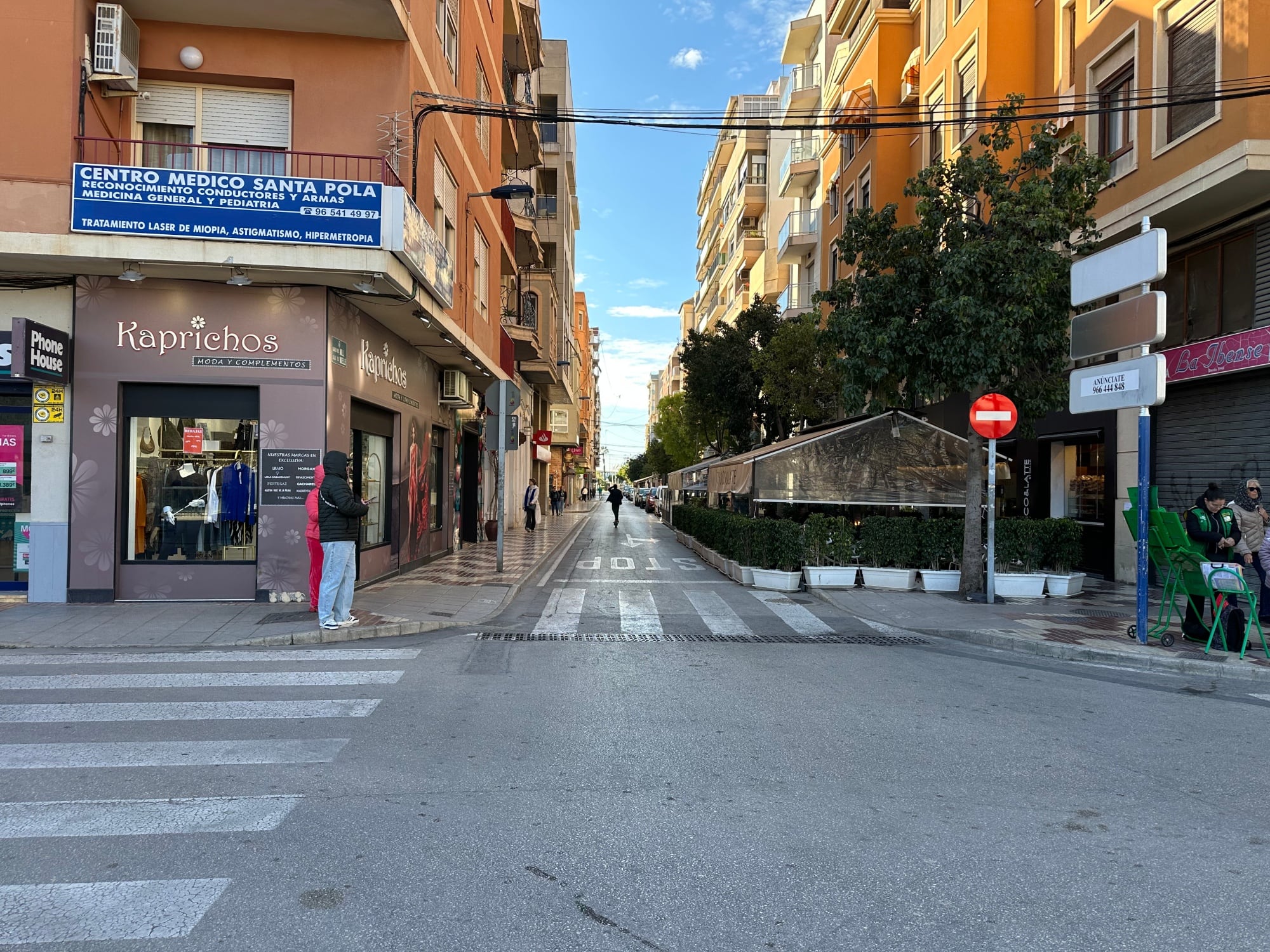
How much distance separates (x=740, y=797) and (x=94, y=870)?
2984 mm

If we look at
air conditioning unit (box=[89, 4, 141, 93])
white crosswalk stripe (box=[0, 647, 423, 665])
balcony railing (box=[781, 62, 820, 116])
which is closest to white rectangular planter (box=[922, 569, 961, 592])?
white crosswalk stripe (box=[0, 647, 423, 665])

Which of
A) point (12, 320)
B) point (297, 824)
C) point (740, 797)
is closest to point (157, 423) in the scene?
point (12, 320)

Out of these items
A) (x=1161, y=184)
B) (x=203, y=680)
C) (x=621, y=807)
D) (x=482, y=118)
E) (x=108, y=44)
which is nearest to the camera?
(x=621, y=807)

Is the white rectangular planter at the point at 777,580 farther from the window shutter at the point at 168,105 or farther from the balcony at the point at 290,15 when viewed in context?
the window shutter at the point at 168,105

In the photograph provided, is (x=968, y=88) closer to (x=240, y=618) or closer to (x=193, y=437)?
(x=193, y=437)

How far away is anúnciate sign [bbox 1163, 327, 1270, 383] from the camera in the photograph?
11664 millimetres

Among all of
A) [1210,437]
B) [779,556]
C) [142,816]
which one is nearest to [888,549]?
[779,556]

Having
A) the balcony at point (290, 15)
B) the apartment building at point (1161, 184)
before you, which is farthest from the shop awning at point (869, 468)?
the balcony at point (290, 15)

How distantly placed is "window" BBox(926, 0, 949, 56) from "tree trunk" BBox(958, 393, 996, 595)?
13.4 metres

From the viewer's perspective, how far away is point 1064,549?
522 inches

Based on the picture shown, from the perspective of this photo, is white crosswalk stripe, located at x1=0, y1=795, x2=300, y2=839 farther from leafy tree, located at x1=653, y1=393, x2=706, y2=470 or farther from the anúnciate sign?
leafy tree, located at x1=653, y1=393, x2=706, y2=470

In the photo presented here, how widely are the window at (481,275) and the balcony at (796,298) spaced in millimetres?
15397

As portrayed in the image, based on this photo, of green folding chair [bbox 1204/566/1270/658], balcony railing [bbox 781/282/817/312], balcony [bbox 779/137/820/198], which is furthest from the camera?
balcony [bbox 779/137/820/198]

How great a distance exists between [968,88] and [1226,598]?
15.4 m
